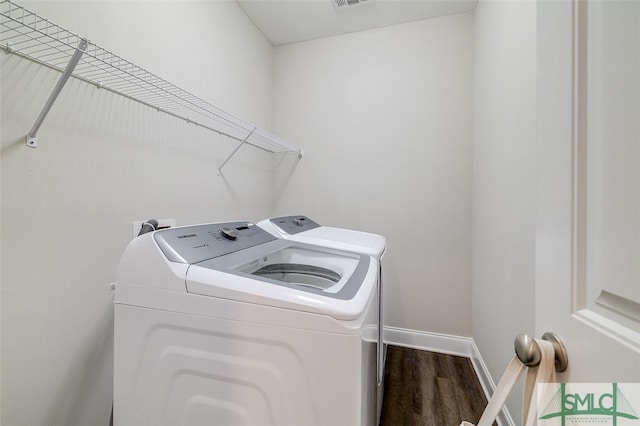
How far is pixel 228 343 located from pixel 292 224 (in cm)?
106

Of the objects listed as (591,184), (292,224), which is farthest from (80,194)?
(591,184)

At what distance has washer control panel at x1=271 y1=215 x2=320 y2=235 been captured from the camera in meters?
1.63

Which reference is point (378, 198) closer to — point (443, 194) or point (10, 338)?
point (443, 194)

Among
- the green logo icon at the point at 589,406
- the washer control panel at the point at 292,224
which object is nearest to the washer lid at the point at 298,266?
the washer control panel at the point at 292,224

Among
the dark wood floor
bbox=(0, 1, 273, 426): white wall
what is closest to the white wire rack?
bbox=(0, 1, 273, 426): white wall

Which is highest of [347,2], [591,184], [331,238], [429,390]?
[347,2]

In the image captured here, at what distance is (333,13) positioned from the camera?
214 cm

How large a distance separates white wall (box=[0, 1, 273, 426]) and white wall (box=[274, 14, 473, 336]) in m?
1.16

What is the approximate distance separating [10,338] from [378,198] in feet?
7.22

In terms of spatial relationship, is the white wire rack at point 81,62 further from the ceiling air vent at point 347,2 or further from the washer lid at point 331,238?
the ceiling air vent at point 347,2

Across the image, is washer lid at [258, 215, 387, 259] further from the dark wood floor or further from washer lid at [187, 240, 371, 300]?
the dark wood floor

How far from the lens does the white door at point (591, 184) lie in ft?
1.12

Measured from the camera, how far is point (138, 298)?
0.83 m

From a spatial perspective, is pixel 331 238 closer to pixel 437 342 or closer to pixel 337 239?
pixel 337 239
